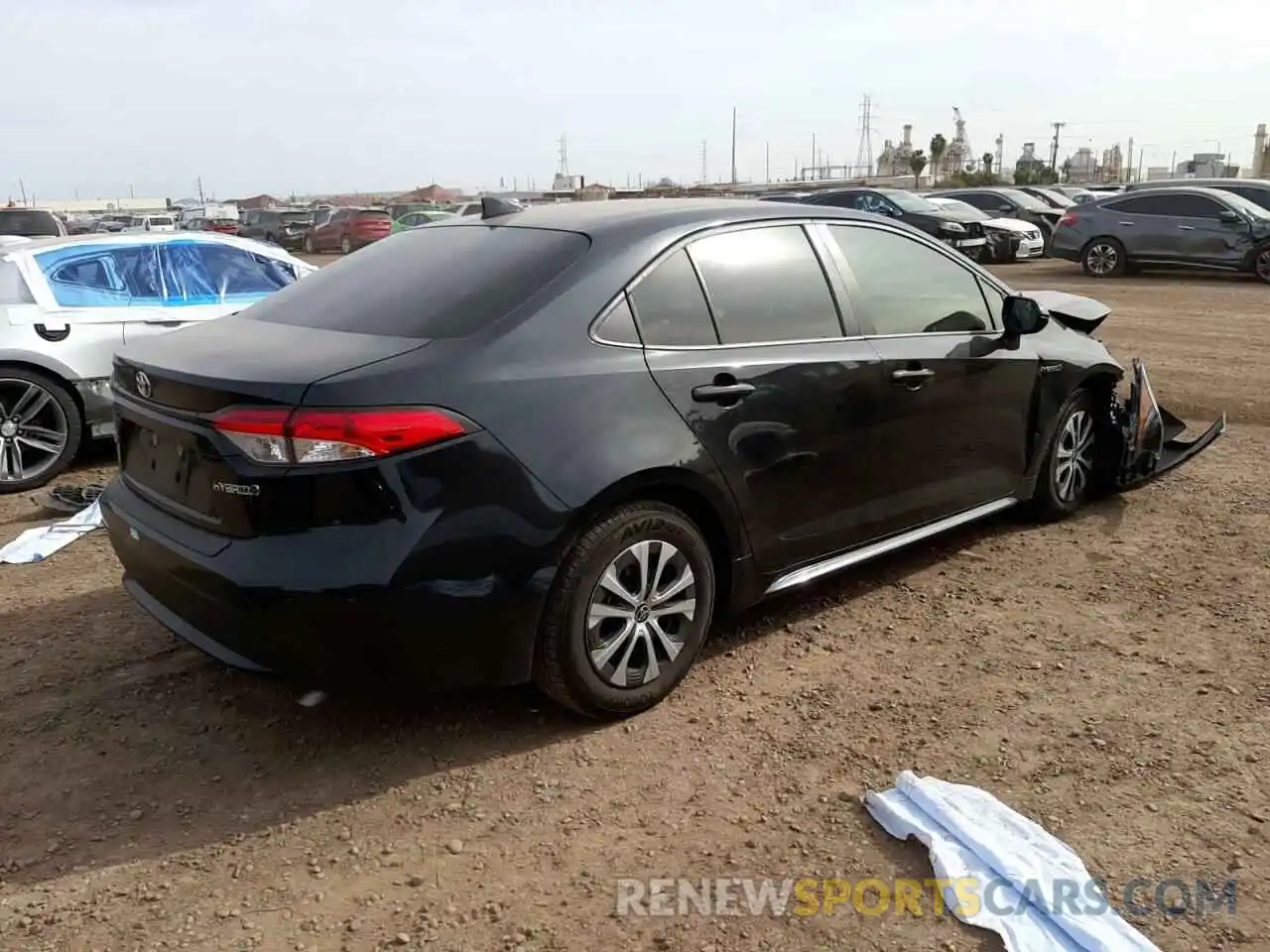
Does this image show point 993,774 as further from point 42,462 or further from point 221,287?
point 221,287

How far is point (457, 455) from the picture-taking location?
9.59 feet

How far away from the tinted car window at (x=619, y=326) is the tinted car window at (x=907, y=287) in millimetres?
1117

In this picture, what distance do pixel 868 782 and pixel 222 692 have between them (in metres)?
2.21

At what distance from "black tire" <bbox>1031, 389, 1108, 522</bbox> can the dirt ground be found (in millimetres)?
576

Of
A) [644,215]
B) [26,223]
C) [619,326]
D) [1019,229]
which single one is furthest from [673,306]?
[1019,229]

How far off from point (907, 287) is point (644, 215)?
1279 mm

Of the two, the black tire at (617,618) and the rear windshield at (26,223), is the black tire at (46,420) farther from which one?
the rear windshield at (26,223)

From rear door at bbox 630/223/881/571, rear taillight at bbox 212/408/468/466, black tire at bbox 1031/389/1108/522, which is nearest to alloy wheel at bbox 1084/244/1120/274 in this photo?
black tire at bbox 1031/389/1108/522

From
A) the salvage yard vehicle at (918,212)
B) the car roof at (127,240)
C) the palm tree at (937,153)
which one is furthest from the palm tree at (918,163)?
the car roof at (127,240)

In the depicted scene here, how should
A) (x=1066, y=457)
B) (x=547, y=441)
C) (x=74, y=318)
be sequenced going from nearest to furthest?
1. (x=547, y=441)
2. (x=1066, y=457)
3. (x=74, y=318)

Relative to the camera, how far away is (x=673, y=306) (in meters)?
3.54

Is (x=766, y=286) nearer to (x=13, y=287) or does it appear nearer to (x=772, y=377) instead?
(x=772, y=377)

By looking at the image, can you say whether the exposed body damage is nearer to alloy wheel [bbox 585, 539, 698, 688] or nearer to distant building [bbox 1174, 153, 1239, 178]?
alloy wheel [bbox 585, 539, 698, 688]

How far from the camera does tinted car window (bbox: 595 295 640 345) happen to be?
131 inches
